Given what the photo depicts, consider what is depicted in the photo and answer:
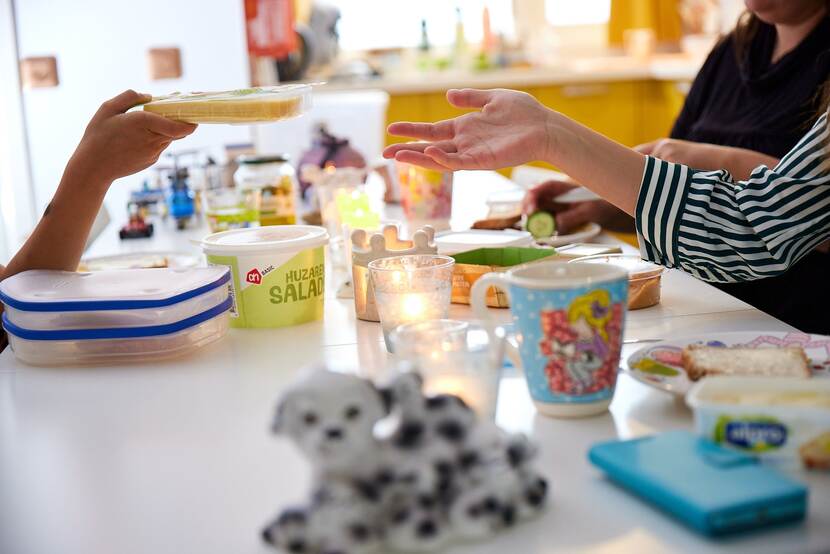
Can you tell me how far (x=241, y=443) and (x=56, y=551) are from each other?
0.65ft

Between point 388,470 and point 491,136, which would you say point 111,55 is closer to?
point 491,136

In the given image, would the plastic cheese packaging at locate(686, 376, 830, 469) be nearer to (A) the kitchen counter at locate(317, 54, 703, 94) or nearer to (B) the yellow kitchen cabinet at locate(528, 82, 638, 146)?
(A) the kitchen counter at locate(317, 54, 703, 94)

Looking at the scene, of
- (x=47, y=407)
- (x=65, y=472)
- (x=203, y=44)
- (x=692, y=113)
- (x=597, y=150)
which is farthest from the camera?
(x=203, y=44)

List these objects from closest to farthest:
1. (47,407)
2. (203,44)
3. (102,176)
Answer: (47,407) < (102,176) < (203,44)

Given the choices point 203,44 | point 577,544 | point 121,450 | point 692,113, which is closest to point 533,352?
point 577,544

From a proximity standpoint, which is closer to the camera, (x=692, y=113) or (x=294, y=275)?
(x=294, y=275)

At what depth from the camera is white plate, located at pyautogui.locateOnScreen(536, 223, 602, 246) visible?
5.06 feet

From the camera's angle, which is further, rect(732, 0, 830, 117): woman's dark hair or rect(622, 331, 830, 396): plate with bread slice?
rect(732, 0, 830, 117): woman's dark hair

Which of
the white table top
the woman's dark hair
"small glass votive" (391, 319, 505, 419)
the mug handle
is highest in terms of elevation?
the woman's dark hair

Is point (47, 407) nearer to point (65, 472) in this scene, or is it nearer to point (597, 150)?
point (65, 472)

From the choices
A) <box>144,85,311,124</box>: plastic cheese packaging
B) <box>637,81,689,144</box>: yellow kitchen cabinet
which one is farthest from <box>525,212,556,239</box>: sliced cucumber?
<box>637,81,689,144</box>: yellow kitchen cabinet

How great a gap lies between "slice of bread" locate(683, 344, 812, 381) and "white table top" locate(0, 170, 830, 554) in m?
0.04

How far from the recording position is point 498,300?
119 centimetres

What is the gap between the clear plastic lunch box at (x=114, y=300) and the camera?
105 cm
